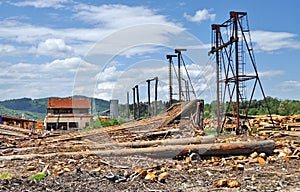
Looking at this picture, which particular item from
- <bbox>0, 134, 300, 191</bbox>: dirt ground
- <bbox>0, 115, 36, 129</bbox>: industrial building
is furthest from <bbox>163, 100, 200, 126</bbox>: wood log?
<bbox>0, 115, 36, 129</bbox>: industrial building

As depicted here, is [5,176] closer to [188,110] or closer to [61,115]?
[188,110]

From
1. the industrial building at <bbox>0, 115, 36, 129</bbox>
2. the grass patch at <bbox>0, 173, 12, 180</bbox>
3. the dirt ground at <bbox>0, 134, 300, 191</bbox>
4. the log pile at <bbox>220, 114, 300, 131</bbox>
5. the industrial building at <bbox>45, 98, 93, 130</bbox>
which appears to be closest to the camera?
the dirt ground at <bbox>0, 134, 300, 191</bbox>

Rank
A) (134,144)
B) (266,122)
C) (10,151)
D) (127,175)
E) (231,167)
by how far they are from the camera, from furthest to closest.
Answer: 1. (266,122)
2. (10,151)
3. (134,144)
4. (231,167)
5. (127,175)

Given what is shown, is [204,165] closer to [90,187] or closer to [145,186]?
[145,186]

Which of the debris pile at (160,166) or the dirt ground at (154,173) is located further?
the debris pile at (160,166)

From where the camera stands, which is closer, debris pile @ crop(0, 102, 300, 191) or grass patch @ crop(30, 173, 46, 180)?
debris pile @ crop(0, 102, 300, 191)

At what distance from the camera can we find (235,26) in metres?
19.0

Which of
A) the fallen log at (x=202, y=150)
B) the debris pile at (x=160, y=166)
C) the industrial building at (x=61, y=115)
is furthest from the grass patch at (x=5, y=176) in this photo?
the industrial building at (x=61, y=115)

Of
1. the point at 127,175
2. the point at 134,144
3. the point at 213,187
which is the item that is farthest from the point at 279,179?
the point at 134,144

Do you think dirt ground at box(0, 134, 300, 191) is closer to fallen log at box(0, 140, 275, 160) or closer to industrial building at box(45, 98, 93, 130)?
fallen log at box(0, 140, 275, 160)

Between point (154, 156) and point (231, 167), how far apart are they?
78.3 inches

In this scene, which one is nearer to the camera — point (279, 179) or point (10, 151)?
point (279, 179)

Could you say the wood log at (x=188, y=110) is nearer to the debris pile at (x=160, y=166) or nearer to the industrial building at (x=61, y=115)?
the debris pile at (x=160, y=166)

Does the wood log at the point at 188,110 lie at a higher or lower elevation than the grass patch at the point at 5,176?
higher
